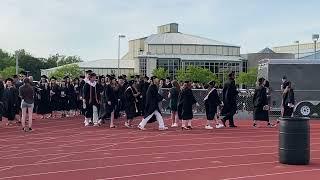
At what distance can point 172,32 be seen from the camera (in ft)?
413

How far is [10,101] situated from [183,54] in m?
90.0

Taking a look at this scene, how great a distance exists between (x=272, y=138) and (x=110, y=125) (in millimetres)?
6537

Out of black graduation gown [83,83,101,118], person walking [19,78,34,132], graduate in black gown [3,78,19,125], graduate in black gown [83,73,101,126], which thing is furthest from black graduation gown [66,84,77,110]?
person walking [19,78,34,132]

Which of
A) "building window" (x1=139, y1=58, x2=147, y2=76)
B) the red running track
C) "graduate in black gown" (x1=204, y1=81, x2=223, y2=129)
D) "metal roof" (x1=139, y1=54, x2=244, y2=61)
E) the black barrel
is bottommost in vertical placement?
the red running track

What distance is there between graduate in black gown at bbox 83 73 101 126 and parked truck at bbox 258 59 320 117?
9.27 m

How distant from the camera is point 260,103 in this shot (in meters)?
21.7

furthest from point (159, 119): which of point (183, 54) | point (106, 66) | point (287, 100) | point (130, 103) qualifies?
point (106, 66)

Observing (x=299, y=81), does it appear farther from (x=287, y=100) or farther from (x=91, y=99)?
(x=91, y=99)

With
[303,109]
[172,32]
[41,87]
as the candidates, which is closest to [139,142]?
[41,87]

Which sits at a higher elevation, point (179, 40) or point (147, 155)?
point (179, 40)

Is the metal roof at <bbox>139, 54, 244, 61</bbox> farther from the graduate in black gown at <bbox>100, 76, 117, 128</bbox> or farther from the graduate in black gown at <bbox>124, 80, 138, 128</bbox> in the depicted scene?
the graduate in black gown at <bbox>124, 80, 138, 128</bbox>

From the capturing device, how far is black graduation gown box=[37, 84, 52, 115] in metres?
26.2

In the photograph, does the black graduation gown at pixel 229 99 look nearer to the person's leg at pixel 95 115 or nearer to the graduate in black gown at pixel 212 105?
the graduate in black gown at pixel 212 105

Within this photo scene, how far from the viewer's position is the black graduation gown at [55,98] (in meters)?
26.7
